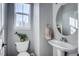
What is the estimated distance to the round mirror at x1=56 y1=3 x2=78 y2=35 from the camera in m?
1.38

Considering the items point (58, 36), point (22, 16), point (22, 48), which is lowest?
point (22, 48)

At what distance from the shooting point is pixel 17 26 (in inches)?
54.7

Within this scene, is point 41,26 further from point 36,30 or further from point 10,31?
point 10,31

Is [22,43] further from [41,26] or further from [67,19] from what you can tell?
[67,19]

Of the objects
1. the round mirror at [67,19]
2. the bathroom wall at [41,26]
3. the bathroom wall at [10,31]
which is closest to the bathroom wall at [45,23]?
the bathroom wall at [41,26]

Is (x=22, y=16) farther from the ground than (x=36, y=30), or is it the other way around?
(x=22, y=16)

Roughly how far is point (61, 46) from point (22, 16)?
59cm

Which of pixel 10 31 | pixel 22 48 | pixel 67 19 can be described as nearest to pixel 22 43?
pixel 22 48

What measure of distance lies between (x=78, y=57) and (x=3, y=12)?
1.00 metres

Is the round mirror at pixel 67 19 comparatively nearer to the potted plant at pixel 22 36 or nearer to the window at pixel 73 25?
the window at pixel 73 25

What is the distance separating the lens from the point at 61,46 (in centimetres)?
141

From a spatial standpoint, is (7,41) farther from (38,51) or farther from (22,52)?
(38,51)

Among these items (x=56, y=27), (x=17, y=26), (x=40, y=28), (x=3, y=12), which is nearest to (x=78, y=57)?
(x=56, y=27)

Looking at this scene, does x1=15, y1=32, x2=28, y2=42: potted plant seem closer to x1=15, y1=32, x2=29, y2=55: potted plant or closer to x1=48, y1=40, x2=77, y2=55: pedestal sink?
x1=15, y1=32, x2=29, y2=55: potted plant
